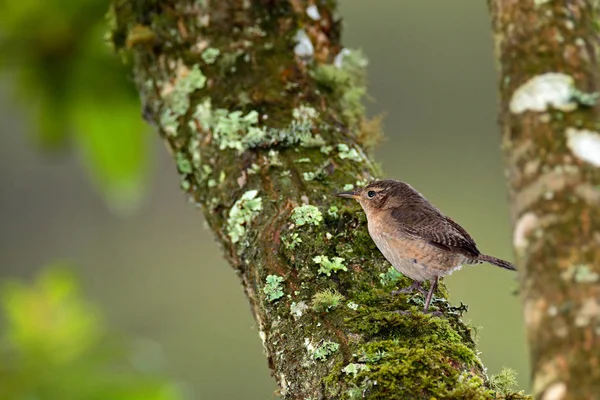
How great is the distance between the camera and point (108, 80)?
461 cm

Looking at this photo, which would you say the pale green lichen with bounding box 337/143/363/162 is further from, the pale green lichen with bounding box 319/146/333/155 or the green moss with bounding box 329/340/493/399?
the green moss with bounding box 329/340/493/399

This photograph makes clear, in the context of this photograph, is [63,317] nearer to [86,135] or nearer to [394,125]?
[86,135]

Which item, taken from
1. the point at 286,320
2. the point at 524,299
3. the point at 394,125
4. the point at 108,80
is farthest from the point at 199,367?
the point at 524,299

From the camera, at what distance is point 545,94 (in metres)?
1.85

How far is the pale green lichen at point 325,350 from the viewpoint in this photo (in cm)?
291

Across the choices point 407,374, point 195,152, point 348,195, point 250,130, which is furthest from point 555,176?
point 195,152

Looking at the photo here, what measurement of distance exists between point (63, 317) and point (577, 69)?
197cm

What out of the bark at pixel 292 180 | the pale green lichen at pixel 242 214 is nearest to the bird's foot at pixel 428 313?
the bark at pixel 292 180

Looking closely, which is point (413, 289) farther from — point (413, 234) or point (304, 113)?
point (304, 113)

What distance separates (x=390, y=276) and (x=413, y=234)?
531mm

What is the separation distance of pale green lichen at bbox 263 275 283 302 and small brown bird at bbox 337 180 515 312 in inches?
20.7

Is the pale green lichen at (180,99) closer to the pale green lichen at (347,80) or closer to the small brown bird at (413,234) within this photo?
the pale green lichen at (347,80)

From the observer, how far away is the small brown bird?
11.9 ft

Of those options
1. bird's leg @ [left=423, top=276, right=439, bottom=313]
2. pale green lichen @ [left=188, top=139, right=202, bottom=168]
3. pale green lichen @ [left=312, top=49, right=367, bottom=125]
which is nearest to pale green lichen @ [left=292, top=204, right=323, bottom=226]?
bird's leg @ [left=423, top=276, right=439, bottom=313]
